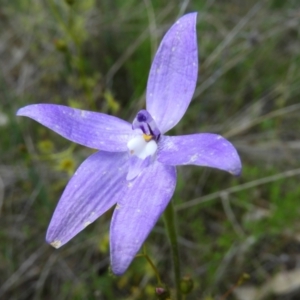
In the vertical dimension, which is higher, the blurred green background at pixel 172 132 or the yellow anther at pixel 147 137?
the yellow anther at pixel 147 137

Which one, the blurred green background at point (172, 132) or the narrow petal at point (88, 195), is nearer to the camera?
the narrow petal at point (88, 195)

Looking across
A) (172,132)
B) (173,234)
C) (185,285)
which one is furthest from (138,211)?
(172,132)

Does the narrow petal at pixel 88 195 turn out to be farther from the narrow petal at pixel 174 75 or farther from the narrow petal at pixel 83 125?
the narrow petal at pixel 174 75

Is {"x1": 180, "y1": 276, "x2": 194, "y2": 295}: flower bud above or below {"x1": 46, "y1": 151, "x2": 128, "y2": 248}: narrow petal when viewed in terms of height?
below

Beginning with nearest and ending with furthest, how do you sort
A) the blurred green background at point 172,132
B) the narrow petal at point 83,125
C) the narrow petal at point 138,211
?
1. the narrow petal at point 138,211
2. the narrow petal at point 83,125
3. the blurred green background at point 172,132

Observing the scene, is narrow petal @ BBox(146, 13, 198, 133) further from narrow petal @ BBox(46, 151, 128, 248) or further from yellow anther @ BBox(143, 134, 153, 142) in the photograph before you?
narrow petal @ BBox(46, 151, 128, 248)

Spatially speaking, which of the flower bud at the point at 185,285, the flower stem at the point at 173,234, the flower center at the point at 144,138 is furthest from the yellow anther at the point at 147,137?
the flower bud at the point at 185,285

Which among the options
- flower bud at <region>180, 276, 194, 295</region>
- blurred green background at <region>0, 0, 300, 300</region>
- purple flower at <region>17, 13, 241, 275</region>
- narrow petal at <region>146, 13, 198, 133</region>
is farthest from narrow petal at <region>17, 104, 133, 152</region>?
blurred green background at <region>0, 0, 300, 300</region>

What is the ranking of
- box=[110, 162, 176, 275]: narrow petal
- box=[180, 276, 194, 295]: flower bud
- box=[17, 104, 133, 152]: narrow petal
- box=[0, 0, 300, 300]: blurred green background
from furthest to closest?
1. box=[0, 0, 300, 300]: blurred green background
2. box=[180, 276, 194, 295]: flower bud
3. box=[17, 104, 133, 152]: narrow petal
4. box=[110, 162, 176, 275]: narrow petal
